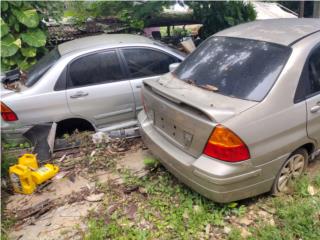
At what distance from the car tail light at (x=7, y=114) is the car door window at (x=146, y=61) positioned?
1.68 m

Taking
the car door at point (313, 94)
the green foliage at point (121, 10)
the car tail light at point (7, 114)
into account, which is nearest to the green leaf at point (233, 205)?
the car door at point (313, 94)

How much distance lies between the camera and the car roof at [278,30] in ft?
11.0

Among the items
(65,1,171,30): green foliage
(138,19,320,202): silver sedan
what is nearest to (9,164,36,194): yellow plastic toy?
(138,19,320,202): silver sedan

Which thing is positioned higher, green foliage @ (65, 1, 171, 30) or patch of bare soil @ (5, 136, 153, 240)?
green foliage @ (65, 1, 171, 30)

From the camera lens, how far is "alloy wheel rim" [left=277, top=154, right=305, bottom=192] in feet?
11.0

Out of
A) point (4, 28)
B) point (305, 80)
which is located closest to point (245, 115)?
point (305, 80)

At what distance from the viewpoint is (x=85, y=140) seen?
470 cm

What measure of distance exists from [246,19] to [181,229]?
24.0ft

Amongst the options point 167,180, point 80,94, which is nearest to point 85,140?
point 80,94

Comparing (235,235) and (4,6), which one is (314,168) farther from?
(4,6)

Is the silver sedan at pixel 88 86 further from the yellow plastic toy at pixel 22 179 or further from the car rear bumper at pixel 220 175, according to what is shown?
the car rear bumper at pixel 220 175

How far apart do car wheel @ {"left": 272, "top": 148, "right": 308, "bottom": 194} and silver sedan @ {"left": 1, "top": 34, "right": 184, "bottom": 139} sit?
1.93 m

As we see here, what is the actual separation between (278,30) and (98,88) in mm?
2433

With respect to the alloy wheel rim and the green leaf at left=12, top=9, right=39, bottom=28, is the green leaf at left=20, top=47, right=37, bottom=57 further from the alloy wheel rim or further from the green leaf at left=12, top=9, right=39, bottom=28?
the alloy wheel rim
